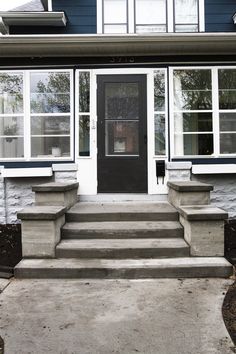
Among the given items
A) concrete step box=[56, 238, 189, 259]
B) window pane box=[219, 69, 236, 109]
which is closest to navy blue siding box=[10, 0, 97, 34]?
window pane box=[219, 69, 236, 109]

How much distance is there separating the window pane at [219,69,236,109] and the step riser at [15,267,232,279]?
3653 millimetres

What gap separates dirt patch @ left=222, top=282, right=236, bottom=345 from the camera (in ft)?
10.8

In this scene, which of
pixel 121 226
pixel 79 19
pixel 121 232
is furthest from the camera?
pixel 79 19

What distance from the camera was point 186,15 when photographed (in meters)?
7.86

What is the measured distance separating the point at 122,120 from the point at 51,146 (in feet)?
4.61

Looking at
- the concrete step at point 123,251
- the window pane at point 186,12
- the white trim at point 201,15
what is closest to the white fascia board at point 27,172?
the concrete step at point 123,251

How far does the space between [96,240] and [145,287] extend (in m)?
1.26

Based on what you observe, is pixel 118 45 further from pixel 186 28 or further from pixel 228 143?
pixel 228 143

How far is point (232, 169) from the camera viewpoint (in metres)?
7.07

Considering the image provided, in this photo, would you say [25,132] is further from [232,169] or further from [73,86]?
[232,169]

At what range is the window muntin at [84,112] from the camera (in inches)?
289

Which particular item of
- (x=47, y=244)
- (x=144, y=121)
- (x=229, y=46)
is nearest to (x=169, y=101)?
(x=144, y=121)

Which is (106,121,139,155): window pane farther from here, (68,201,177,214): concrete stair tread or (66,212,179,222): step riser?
(66,212,179,222): step riser

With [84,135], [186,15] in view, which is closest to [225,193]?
[84,135]
